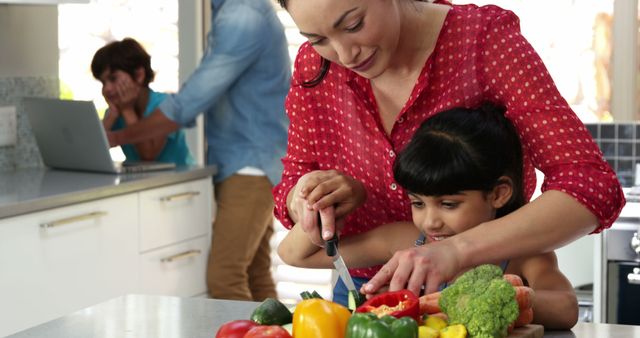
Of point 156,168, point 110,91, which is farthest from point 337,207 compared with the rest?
point 110,91

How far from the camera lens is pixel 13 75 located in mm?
3918

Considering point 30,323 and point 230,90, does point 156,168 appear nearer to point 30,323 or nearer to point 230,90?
point 230,90

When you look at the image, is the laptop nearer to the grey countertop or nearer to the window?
the grey countertop

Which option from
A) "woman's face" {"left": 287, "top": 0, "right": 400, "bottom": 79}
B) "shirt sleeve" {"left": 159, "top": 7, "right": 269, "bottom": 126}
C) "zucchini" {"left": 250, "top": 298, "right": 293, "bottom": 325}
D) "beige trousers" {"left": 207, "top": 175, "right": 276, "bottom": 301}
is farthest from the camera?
"beige trousers" {"left": 207, "top": 175, "right": 276, "bottom": 301}

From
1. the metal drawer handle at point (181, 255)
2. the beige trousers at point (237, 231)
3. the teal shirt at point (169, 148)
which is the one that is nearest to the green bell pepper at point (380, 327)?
the metal drawer handle at point (181, 255)

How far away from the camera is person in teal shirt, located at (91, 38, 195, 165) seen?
4055 mm

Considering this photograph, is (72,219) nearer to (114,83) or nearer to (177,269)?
(177,269)

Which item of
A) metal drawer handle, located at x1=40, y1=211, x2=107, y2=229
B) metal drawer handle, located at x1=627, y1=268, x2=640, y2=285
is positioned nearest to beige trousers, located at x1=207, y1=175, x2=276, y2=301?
metal drawer handle, located at x1=40, y1=211, x2=107, y2=229

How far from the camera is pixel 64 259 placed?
3303mm

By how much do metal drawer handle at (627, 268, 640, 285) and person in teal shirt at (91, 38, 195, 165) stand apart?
169cm

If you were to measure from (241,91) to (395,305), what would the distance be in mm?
2539

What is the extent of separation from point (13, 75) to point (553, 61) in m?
1.98

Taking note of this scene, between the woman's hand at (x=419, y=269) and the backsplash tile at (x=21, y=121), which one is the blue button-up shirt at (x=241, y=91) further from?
the woman's hand at (x=419, y=269)

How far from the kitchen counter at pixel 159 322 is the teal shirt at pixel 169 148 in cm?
213
